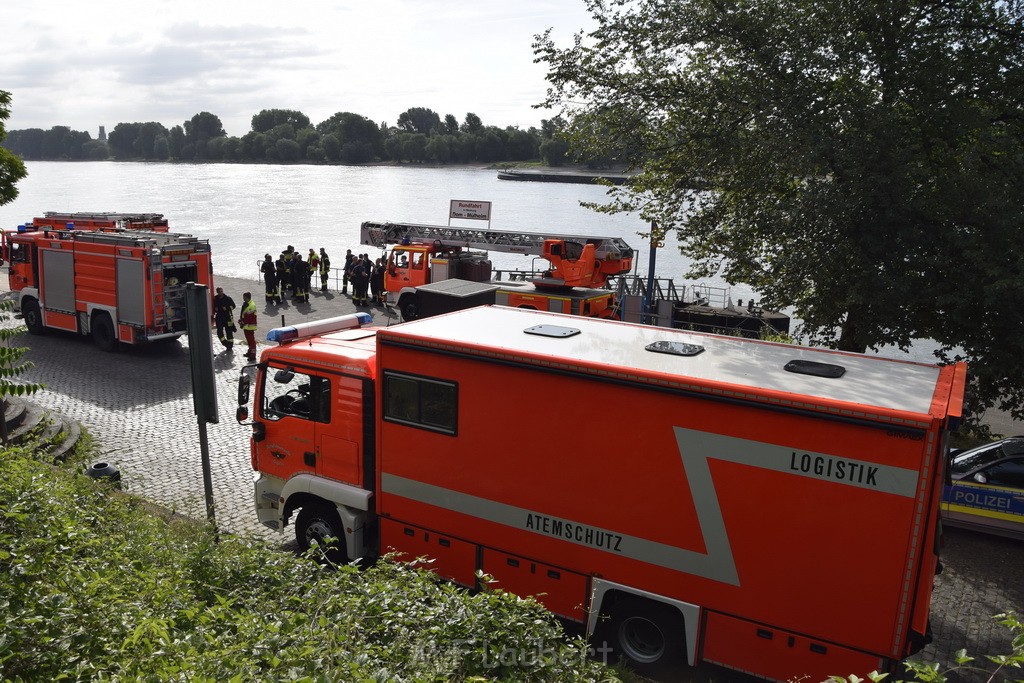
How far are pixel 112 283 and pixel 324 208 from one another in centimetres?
7834

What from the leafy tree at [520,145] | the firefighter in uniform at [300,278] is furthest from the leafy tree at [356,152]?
the firefighter in uniform at [300,278]

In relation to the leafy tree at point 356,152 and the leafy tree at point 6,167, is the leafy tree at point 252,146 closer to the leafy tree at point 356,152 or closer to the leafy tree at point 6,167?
the leafy tree at point 356,152

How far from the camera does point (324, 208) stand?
310 ft

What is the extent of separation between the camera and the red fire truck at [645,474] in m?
5.82

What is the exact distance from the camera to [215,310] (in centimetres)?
1908

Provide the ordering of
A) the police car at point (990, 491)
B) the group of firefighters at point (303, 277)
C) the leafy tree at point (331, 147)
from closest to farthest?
1. the police car at point (990, 491)
2. the group of firefighters at point (303, 277)
3. the leafy tree at point (331, 147)

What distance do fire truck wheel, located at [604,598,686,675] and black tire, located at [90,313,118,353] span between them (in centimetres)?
1562

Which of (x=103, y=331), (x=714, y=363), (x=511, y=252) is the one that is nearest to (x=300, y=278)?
(x=511, y=252)

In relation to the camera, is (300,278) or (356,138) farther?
(356,138)

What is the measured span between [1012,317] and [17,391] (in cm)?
1121

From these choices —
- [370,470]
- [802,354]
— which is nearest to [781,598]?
[802,354]

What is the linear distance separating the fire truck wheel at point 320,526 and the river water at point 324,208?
76.0 ft

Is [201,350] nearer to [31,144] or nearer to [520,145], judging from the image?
[520,145]

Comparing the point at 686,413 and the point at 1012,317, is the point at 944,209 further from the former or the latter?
the point at 686,413
